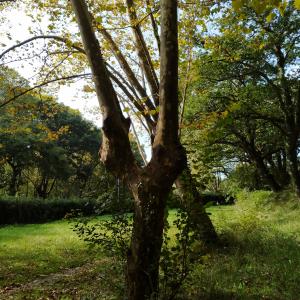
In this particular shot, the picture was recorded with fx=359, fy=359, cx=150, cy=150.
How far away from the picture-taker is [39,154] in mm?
33625

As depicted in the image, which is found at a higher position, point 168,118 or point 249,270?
point 168,118

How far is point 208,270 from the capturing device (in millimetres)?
6953

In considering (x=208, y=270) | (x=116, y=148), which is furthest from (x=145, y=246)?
(x=208, y=270)

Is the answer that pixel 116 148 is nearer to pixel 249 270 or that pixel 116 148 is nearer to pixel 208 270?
pixel 208 270

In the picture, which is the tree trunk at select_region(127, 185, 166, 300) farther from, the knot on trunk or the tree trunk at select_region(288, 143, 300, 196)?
the tree trunk at select_region(288, 143, 300, 196)

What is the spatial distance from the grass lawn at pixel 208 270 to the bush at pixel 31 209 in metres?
12.0

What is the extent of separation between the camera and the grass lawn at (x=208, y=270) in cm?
564

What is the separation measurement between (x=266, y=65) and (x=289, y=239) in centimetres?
1035

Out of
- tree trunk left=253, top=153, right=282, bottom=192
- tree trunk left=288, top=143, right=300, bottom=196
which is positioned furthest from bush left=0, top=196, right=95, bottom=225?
tree trunk left=288, top=143, right=300, bottom=196

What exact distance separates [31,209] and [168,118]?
23135 mm

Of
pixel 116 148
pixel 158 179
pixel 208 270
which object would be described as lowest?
pixel 208 270

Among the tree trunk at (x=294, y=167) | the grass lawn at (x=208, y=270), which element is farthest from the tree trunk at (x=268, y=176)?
the grass lawn at (x=208, y=270)

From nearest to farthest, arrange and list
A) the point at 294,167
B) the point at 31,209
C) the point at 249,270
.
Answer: the point at 249,270 → the point at 294,167 → the point at 31,209

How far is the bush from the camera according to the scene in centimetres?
2423
